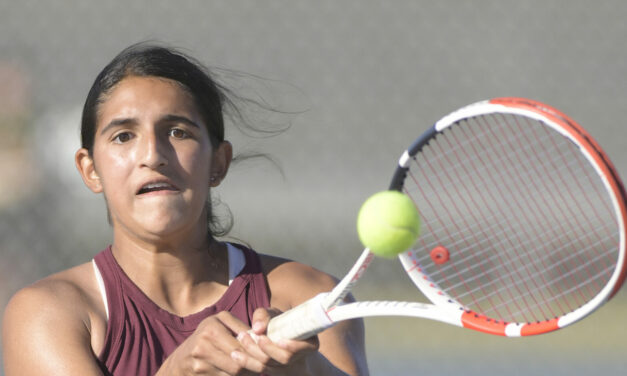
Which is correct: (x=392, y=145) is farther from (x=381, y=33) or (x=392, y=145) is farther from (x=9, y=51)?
(x=9, y=51)

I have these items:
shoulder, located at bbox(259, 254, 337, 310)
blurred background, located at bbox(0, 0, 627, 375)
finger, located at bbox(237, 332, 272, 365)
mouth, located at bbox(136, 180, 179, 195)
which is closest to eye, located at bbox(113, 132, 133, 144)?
mouth, located at bbox(136, 180, 179, 195)

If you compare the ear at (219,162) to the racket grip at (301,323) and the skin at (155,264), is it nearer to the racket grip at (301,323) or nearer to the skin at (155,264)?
the skin at (155,264)

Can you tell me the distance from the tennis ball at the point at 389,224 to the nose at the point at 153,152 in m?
0.43

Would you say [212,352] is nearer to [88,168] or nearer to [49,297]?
[49,297]

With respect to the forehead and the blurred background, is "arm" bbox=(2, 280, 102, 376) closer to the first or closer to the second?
the forehead

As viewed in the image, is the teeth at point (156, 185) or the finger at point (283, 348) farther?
the teeth at point (156, 185)

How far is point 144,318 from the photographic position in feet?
6.33

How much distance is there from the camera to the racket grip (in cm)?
168

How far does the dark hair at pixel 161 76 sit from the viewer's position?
2.00 metres

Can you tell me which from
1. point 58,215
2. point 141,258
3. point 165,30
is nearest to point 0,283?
point 58,215

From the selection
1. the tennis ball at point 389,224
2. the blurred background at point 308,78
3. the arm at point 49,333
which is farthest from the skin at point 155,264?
the blurred background at point 308,78

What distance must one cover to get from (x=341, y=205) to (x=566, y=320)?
3.08 m

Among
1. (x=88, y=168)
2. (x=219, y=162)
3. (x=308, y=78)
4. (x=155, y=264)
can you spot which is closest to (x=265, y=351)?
(x=155, y=264)

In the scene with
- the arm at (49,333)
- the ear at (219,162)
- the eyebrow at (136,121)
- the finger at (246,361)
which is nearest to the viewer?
the finger at (246,361)
